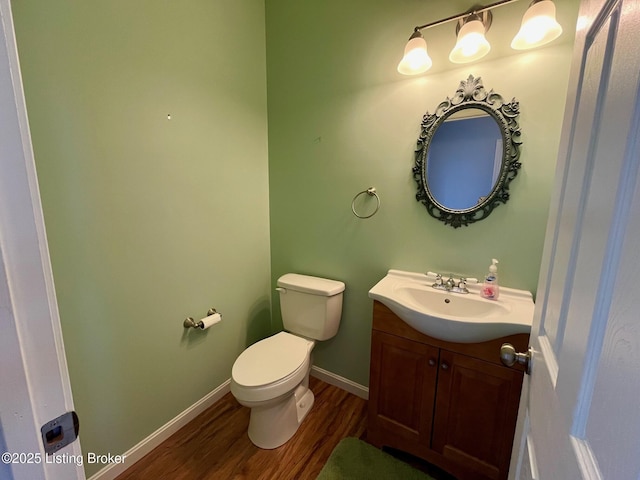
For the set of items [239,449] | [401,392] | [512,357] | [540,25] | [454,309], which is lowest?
[239,449]

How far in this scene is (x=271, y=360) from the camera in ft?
4.83

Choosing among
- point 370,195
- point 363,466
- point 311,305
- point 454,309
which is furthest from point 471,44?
point 363,466

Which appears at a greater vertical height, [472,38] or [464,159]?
[472,38]

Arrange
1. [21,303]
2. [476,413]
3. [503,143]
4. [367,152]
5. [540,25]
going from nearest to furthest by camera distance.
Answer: [21,303] < [540,25] < [476,413] < [503,143] < [367,152]

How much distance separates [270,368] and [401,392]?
26.4 inches

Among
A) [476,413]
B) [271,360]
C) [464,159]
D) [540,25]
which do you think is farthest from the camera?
[271,360]

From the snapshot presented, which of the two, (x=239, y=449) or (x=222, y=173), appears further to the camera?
(x=222, y=173)

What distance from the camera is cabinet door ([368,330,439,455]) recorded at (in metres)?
1.24

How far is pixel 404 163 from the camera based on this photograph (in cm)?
150

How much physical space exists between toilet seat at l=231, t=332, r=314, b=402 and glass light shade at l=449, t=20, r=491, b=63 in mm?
1701

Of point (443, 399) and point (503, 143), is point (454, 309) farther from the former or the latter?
point (503, 143)

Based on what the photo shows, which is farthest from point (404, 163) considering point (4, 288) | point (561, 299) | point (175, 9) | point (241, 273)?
point (4, 288)

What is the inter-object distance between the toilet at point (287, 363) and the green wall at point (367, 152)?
18cm

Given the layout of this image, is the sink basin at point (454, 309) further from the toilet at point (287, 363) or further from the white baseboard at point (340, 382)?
the white baseboard at point (340, 382)
